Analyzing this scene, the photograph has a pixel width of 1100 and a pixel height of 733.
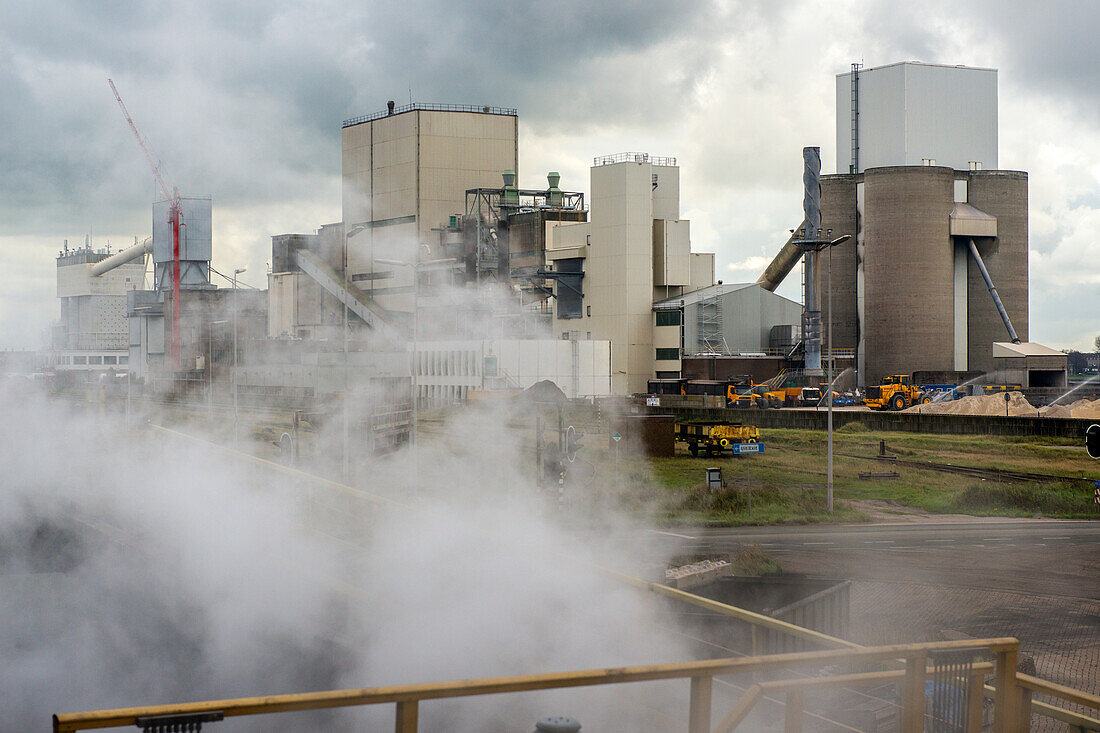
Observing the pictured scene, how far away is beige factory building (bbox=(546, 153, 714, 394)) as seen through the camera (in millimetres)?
66688

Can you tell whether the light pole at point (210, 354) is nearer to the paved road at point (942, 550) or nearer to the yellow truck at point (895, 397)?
the paved road at point (942, 550)

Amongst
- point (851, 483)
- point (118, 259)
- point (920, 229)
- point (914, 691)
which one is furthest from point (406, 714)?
point (920, 229)

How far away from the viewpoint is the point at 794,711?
5785 mm

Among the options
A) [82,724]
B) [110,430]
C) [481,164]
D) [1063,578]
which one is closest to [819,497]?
[1063,578]

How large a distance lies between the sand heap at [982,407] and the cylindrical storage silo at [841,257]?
2001 centimetres

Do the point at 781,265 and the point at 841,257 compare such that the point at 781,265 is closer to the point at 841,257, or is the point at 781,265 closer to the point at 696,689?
the point at 841,257

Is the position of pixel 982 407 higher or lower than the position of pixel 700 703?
higher

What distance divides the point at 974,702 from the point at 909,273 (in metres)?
73.5

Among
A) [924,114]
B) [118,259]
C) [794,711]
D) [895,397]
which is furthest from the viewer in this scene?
[924,114]

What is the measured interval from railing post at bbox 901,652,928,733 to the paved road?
15712mm

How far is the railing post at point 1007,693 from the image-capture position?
591cm

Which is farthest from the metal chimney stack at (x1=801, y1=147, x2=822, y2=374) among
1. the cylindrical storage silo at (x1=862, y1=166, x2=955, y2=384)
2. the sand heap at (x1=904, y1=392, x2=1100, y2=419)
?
the sand heap at (x1=904, y1=392, x2=1100, y2=419)

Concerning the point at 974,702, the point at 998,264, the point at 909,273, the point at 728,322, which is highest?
the point at 998,264

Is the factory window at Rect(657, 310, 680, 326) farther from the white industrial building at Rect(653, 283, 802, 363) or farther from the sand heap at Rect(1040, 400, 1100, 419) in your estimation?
the sand heap at Rect(1040, 400, 1100, 419)
